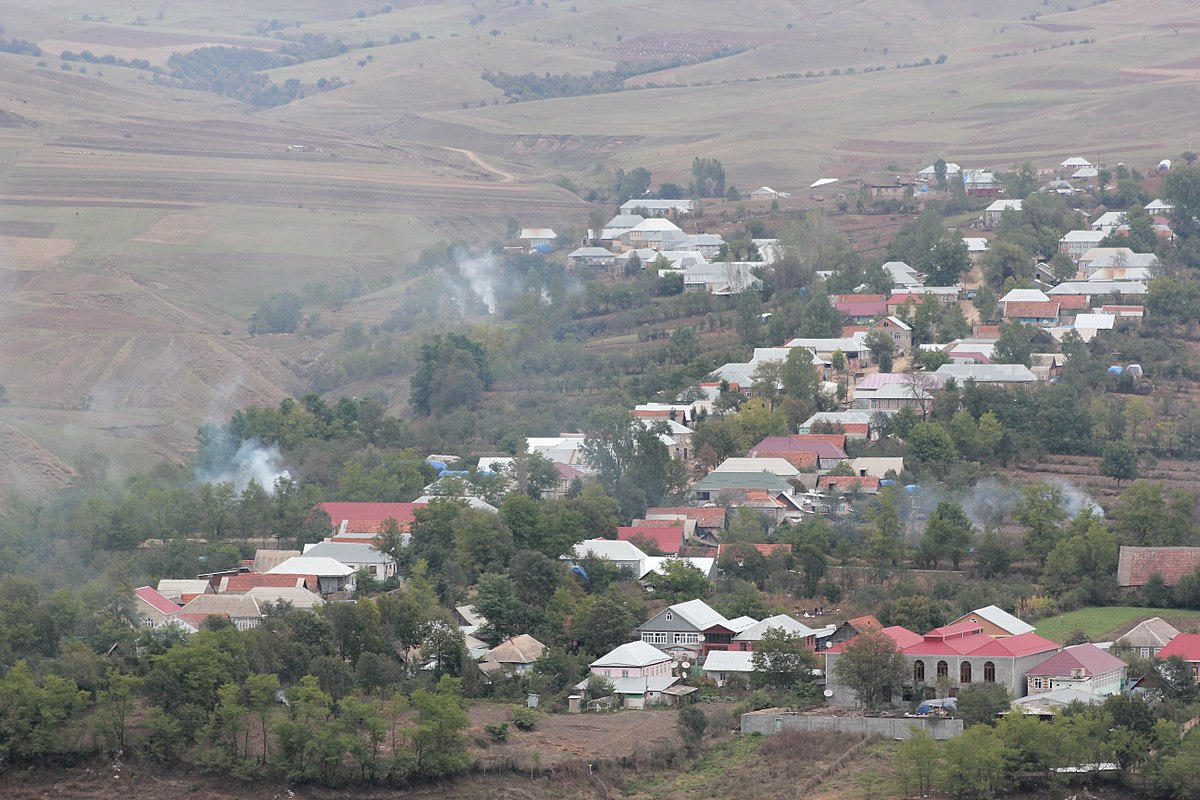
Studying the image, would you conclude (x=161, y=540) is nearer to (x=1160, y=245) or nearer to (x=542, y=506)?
(x=542, y=506)

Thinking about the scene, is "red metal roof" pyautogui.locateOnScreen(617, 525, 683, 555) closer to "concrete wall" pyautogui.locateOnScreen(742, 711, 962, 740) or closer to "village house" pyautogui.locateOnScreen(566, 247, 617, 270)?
"concrete wall" pyautogui.locateOnScreen(742, 711, 962, 740)

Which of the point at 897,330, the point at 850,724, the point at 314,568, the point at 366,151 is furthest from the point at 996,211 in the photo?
the point at 850,724

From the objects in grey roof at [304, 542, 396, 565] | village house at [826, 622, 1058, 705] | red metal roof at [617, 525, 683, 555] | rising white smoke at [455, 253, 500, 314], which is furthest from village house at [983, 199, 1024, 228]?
village house at [826, 622, 1058, 705]

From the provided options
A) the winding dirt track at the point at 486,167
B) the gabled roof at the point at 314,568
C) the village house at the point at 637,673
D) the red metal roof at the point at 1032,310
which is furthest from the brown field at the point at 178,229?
the village house at the point at 637,673

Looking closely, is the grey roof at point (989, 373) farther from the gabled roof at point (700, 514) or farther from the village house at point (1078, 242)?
the village house at point (1078, 242)

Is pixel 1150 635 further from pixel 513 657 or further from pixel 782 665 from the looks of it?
pixel 513 657
